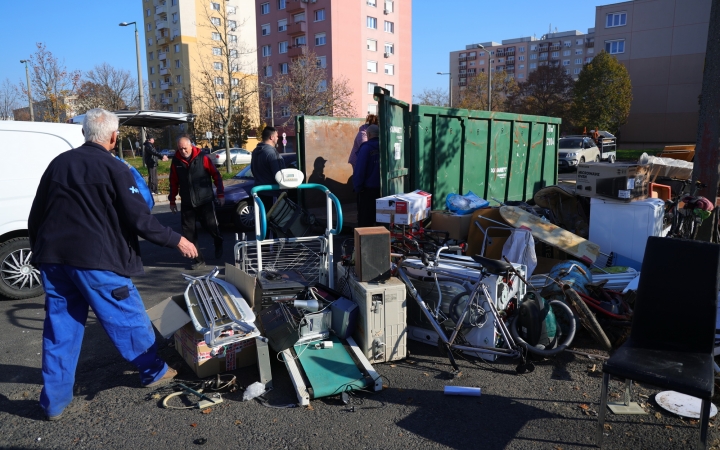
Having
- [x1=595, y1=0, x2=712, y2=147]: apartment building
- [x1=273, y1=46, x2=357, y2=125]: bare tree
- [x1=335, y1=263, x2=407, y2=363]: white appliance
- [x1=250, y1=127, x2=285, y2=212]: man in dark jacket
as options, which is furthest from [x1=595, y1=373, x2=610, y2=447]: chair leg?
[x1=595, y1=0, x2=712, y2=147]: apartment building

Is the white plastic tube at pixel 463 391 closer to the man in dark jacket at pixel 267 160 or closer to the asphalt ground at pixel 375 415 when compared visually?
the asphalt ground at pixel 375 415

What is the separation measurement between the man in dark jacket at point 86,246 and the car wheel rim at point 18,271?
2.94 metres

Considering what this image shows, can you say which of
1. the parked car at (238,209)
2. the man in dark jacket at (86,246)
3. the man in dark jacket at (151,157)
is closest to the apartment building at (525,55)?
the man in dark jacket at (151,157)

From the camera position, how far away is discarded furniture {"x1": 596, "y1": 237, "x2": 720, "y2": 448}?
3.01 meters

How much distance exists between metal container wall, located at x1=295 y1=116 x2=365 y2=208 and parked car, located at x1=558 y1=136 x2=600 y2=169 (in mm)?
16322

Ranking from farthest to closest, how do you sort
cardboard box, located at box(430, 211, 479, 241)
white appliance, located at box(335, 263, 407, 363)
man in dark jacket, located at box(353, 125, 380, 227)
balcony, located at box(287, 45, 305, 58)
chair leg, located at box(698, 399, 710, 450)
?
balcony, located at box(287, 45, 305, 58) < man in dark jacket, located at box(353, 125, 380, 227) < cardboard box, located at box(430, 211, 479, 241) < white appliance, located at box(335, 263, 407, 363) < chair leg, located at box(698, 399, 710, 450)

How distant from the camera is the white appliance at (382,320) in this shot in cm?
413

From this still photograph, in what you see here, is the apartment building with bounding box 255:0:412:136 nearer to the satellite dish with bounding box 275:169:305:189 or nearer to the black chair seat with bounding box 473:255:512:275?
the satellite dish with bounding box 275:169:305:189

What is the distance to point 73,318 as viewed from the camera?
3395mm

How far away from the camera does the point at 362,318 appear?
4191 millimetres

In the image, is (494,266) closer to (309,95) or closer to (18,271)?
(18,271)

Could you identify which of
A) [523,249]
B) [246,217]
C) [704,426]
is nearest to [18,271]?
[246,217]

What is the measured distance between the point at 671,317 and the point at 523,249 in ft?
8.21

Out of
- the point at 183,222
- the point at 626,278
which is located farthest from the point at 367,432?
the point at 183,222
